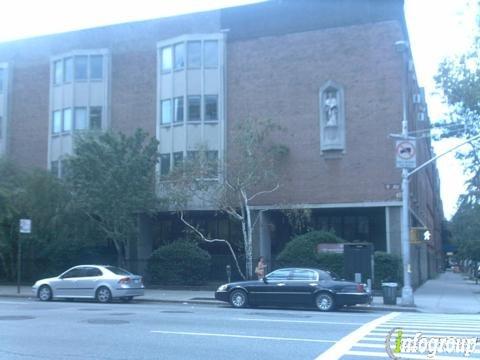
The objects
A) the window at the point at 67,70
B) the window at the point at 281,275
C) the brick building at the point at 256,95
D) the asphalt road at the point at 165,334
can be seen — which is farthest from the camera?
the window at the point at 67,70

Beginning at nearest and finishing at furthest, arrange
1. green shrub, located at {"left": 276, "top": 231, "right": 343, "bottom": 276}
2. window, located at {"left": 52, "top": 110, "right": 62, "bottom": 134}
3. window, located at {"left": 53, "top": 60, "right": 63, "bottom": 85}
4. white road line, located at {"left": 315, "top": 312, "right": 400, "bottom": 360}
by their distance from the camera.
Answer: white road line, located at {"left": 315, "top": 312, "right": 400, "bottom": 360} < green shrub, located at {"left": 276, "top": 231, "right": 343, "bottom": 276} < window, located at {"left": 52, "top": 110, "right": 62, "bottom": 134} < window, located at {"left": 53, "top": 60, "right": 63, "bottom": 85}

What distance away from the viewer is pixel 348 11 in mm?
30703

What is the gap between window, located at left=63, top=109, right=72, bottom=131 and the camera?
35500mm

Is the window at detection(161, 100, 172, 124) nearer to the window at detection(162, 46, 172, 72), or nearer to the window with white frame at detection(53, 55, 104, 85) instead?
the window at detection(162, 46, 172, 72)

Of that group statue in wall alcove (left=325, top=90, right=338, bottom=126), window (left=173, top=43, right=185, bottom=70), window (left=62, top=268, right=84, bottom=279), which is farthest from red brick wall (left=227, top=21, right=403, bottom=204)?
window (left=62, top=268, right=84, bottom=279)

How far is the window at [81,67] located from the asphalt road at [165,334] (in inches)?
823

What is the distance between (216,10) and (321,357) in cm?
2670

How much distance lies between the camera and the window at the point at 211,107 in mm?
32406

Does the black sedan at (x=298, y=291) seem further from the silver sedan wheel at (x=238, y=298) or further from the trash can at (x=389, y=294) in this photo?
the trash can at (x=389, y=294)

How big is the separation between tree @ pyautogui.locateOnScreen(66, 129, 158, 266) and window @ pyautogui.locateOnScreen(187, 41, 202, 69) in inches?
243

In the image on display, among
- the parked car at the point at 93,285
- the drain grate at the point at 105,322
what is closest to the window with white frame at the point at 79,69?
the parked car at the point at 93,285

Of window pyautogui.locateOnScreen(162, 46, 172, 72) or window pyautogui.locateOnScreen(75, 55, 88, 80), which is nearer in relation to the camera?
window pyautogui.locateOnScreen(162, 46, 172, 72)

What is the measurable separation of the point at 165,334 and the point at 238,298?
803cm

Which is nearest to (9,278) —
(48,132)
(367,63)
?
(48,132)
